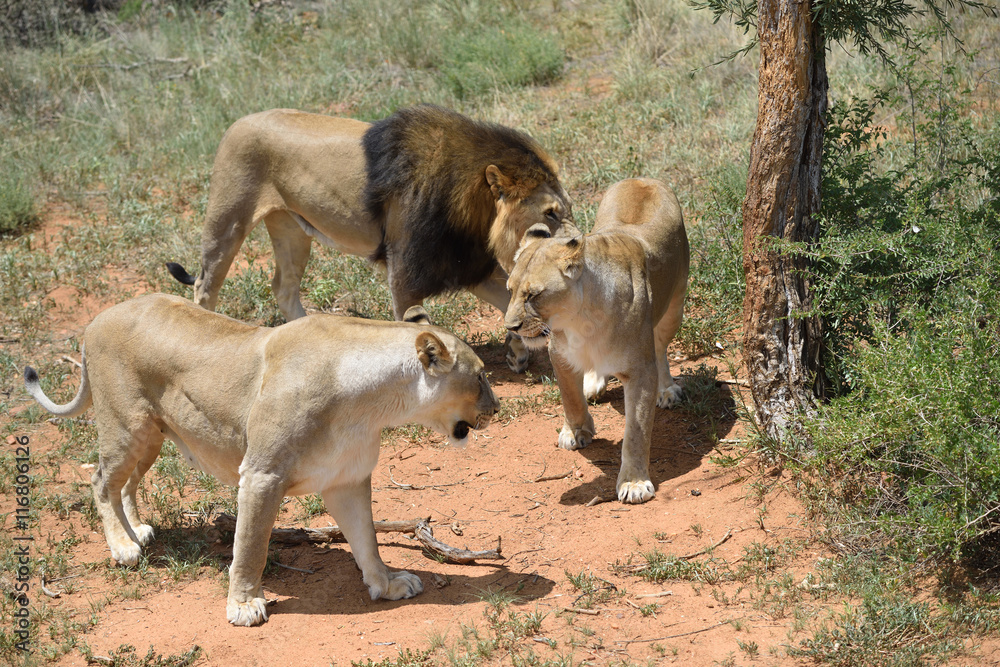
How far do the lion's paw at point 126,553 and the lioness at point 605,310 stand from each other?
231cm

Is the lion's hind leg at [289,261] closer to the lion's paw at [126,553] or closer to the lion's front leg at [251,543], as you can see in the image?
the lion's paw at [126,553]

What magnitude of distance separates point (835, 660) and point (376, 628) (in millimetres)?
1990

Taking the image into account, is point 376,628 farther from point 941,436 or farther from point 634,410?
point 941,436

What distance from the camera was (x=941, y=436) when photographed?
4.12 metres

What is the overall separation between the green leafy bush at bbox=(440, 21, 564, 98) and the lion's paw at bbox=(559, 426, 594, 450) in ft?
19.3

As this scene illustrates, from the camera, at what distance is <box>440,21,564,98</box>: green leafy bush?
10.9m

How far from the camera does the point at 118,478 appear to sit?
16.0 ft

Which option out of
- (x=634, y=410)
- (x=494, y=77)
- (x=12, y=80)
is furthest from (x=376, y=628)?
(x=12, y=80)

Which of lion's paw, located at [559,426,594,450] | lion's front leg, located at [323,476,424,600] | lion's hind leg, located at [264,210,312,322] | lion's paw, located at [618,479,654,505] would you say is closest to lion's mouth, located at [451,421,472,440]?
lion's front leg, located at [323,476,424,600]

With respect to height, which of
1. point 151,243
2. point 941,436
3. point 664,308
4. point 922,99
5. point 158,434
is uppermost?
point 922,99

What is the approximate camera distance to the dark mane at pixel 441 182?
6582 mm

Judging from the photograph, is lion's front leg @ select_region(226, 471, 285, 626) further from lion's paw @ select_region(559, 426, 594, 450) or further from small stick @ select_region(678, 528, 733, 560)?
lion's paw @ select_region(559, 426, 594, 450)

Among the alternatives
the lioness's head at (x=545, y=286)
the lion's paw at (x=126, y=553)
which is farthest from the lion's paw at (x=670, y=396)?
the lion's paw at (x=126, y=553)

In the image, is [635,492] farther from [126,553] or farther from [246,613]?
[126,553]
